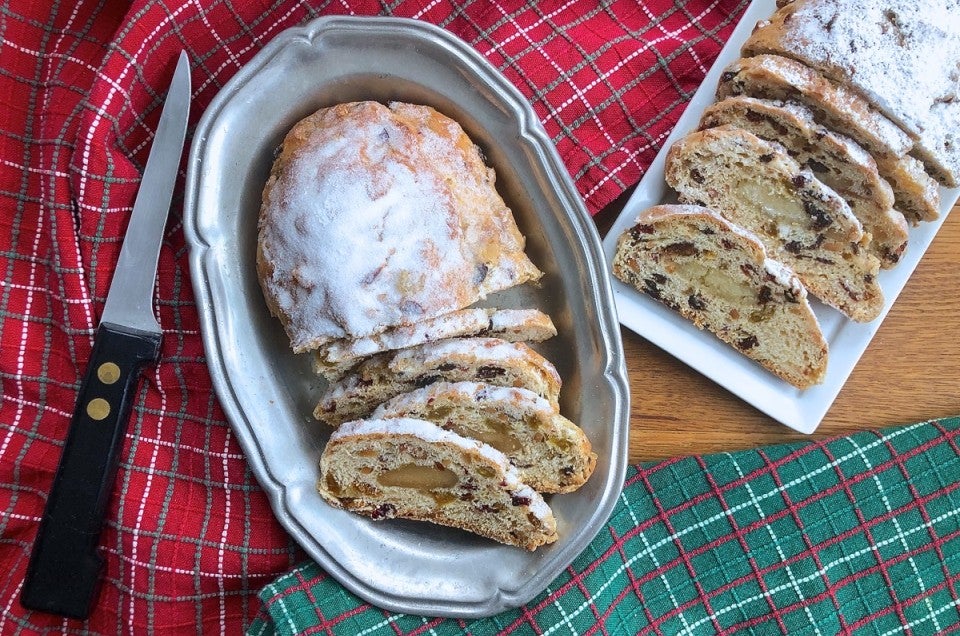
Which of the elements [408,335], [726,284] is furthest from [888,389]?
[408,335]

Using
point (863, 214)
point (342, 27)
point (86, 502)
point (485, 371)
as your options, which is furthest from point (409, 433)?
point (863, 214)

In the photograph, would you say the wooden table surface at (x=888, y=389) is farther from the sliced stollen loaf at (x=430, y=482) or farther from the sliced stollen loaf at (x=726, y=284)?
the sliced stollen loaf at (x=430, y=482)

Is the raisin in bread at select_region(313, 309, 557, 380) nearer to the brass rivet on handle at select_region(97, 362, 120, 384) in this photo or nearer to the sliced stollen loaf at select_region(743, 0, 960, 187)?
the brass rivet on handle at select_region(97, 362, 120, 384)

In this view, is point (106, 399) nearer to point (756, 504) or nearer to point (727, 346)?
point (727, 346)

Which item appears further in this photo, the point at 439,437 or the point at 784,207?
the point at 784,207

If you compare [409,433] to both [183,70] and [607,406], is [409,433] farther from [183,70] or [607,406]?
[183,70]
